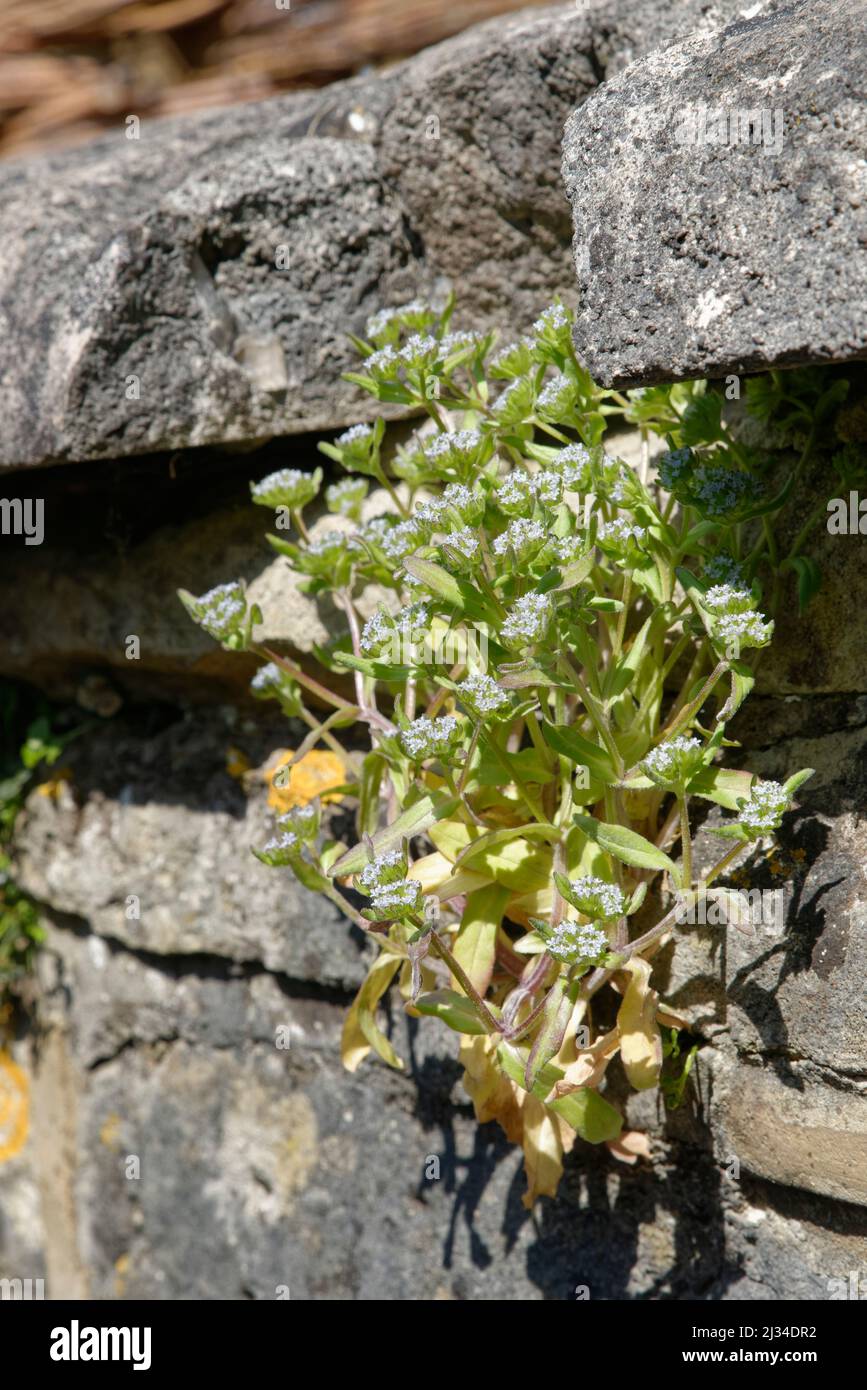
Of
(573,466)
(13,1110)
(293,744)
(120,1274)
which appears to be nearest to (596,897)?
(573,466)

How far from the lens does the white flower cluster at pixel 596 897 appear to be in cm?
135

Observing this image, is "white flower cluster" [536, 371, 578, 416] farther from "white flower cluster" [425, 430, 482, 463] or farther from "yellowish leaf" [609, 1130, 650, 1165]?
"yellowish leaf" [609, 1130, 650, 1165]

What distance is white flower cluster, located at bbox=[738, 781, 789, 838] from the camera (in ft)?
4.35

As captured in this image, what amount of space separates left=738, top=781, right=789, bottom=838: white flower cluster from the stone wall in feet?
0.67

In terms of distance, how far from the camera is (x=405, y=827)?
59.8 inches

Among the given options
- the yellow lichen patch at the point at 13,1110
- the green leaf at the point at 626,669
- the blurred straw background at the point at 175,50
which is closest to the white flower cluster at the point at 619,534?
the green leaf at the point at 626,669

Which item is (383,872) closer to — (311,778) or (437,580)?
(437,580)

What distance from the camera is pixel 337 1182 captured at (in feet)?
6.90

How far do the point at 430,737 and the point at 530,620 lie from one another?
188mm

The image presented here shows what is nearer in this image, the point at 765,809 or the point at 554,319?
the point at 765,809

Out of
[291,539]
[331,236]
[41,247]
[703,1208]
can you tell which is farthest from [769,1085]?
[41,247]

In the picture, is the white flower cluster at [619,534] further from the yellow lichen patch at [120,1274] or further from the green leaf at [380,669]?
the yellow lichen patch at [120,1274]

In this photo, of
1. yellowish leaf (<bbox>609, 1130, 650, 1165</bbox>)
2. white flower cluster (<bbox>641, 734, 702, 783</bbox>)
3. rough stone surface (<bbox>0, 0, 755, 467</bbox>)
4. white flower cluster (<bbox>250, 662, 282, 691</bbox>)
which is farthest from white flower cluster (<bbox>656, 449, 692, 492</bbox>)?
yellowish leaf (<bbox>609, 1130, 650, 1165</bbox>)

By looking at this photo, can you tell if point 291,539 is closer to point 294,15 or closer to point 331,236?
point 331,236
